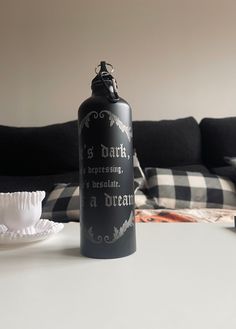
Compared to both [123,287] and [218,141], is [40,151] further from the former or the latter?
[123,287]

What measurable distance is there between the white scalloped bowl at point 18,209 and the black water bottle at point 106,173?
0.56 ft

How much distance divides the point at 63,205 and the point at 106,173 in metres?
0.99

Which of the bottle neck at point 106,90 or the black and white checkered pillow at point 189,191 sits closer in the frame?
the bottle neck at point 106,90

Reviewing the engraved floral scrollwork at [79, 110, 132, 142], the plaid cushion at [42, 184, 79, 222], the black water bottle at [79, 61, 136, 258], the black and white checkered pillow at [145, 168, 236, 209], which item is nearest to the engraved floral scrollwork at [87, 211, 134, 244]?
the black water bottle at [79, 61, 136, 258]

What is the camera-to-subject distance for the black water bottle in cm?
45

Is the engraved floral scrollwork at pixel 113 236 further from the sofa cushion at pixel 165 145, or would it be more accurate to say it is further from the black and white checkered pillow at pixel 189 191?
the sofa cushion at pixel 165 145

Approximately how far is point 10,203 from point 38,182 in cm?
116

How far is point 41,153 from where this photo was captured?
1789 mm

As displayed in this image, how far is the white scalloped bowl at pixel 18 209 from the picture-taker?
0.59 metres
